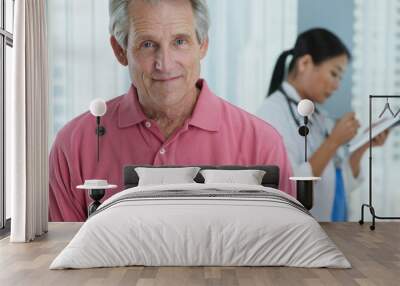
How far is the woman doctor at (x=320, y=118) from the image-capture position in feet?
25.0

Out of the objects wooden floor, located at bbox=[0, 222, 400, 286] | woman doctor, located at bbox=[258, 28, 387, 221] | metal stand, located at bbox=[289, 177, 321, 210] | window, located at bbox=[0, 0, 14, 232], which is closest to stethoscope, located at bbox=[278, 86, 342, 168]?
woman doctor, located at bbox=[258, 28, 387, 221]

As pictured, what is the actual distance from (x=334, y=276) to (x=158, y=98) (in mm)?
3709

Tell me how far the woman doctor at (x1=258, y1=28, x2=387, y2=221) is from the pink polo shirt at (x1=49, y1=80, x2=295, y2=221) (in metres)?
0.27

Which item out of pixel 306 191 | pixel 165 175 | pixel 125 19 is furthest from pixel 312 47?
pixel 165 175

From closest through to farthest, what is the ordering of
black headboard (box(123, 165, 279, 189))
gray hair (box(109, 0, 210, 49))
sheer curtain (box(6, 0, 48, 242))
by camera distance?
sheer curtain (box(6, 0, 48, 242)), black headboard (box(123, 165, 279, 189)), gray hair (box(109, 0, 210, 49))

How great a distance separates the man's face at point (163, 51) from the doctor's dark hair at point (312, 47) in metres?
0.88

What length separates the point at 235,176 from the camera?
6.91 meters

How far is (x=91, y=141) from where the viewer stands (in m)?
7.54

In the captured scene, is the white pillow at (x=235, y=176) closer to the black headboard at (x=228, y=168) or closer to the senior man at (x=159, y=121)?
the black headboard at (x=228, y=168)

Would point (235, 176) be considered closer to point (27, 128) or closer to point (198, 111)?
point (198, 111)

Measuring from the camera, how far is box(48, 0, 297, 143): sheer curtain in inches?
300

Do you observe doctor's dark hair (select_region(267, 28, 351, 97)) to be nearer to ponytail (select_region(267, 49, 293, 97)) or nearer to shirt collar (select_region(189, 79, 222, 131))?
ponytail (select_region(267, 49, 293, 97))

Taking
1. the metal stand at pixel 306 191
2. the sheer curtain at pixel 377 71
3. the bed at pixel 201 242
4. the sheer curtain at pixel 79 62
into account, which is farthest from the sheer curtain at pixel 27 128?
the sheer curtain at pixel 377 71

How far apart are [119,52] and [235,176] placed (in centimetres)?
204
